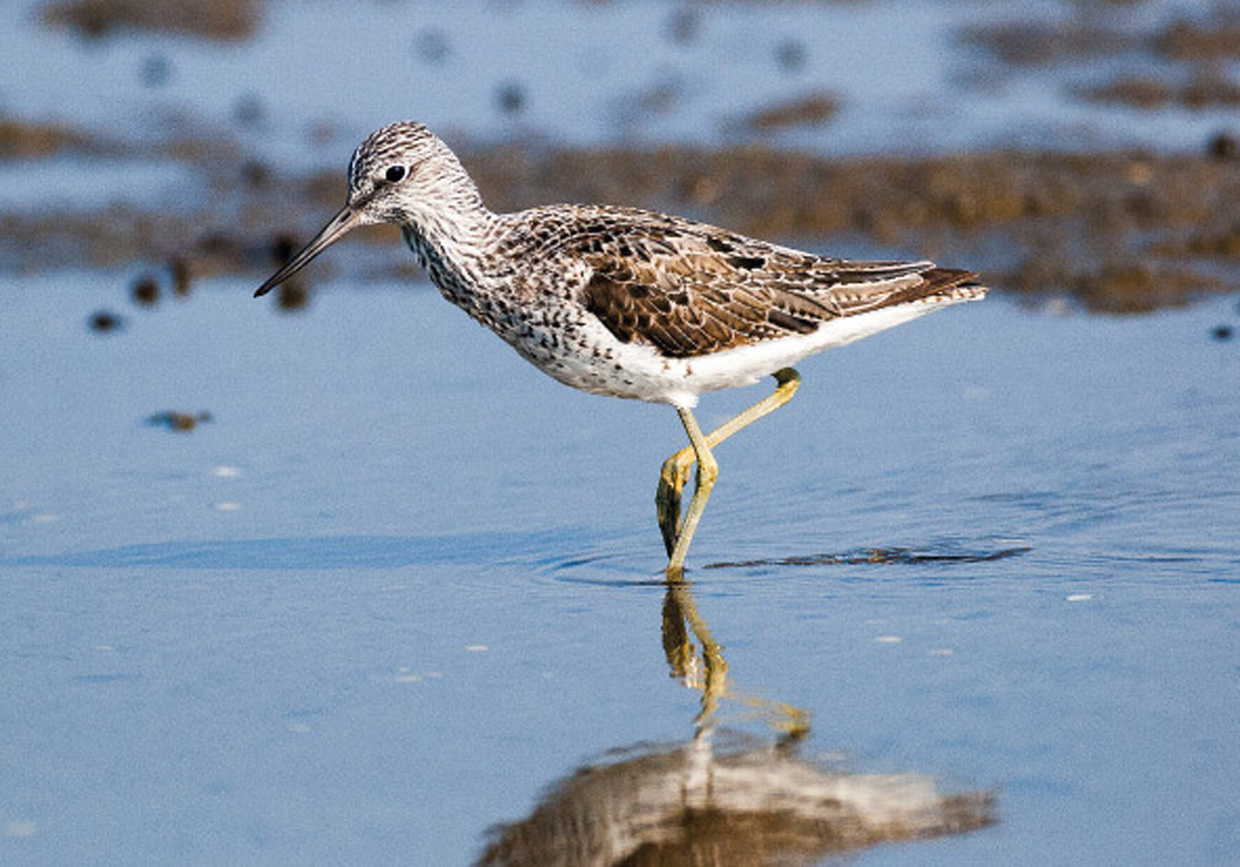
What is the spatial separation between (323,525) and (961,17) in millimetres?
→ 12637

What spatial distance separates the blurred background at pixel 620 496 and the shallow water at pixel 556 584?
25mm

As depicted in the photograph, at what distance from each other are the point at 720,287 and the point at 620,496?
1.34 meters

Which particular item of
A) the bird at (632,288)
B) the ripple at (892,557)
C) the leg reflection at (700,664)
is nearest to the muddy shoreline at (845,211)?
the bird at (632,288)

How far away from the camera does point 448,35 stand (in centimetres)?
2050

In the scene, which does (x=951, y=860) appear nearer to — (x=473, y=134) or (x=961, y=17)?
(x=473, y=134)

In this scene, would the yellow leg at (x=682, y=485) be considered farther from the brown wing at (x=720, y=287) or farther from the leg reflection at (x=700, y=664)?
the brown wing at (x=720, y=287)

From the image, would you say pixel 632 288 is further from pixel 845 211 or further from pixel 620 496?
pixel 845 211

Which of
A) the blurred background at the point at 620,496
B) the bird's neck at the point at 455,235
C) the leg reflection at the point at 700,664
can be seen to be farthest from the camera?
the bird's neck at the point at 455,235

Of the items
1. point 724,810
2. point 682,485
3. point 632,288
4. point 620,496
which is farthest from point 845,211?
point 724,810

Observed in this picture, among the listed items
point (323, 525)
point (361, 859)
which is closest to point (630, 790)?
point (361, 859)

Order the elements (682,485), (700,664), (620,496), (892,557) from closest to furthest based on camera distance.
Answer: (700,664)
(892,557)
(682,485)
(620,496)

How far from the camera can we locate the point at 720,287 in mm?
8484

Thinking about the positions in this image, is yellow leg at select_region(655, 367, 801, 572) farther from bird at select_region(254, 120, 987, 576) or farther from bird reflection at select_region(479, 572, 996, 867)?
bird reflection at select_region(479, 572, 996, 867)

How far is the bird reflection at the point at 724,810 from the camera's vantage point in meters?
5.81
